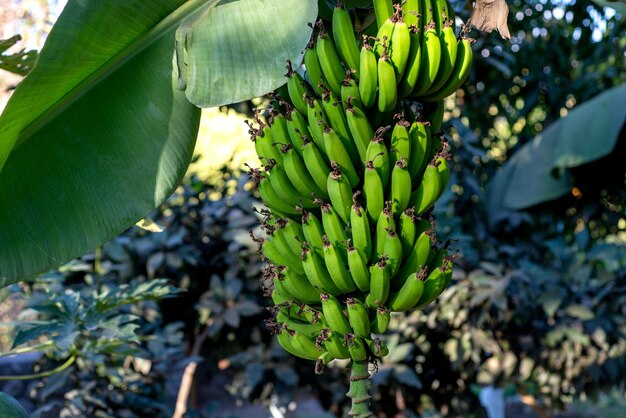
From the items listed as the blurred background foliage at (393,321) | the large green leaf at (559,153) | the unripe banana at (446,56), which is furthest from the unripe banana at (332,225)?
the large green leaf at (559,153)

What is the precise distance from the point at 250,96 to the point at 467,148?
2501mm

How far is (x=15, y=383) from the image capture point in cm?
307

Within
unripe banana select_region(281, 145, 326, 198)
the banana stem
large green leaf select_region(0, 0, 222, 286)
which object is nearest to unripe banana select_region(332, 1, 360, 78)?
unripe banana select_region(281, 145, 326, 198)

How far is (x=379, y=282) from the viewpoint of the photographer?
1345 mm

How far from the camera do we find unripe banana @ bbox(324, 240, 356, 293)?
137 cm

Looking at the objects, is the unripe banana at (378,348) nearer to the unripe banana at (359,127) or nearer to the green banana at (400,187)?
the green banana at (400,187)

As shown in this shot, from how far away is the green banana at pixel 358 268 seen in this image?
1351 mm

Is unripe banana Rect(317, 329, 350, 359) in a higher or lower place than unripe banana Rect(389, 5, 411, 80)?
lower

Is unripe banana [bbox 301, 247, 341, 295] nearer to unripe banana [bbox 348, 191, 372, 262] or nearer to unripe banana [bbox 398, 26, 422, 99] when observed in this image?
unripe banana [bbox 348, 191, 372, 262]

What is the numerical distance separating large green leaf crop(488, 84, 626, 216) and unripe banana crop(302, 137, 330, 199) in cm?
302

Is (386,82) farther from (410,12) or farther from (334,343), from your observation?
(334,343)

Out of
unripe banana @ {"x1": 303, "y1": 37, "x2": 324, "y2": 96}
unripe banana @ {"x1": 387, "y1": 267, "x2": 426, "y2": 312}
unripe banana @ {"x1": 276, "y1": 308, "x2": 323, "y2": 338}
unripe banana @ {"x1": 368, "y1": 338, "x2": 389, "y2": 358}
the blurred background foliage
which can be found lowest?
the blurred background foliage

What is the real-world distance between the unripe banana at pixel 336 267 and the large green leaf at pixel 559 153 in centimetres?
305

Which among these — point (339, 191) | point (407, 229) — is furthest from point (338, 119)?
point (407, 229)
